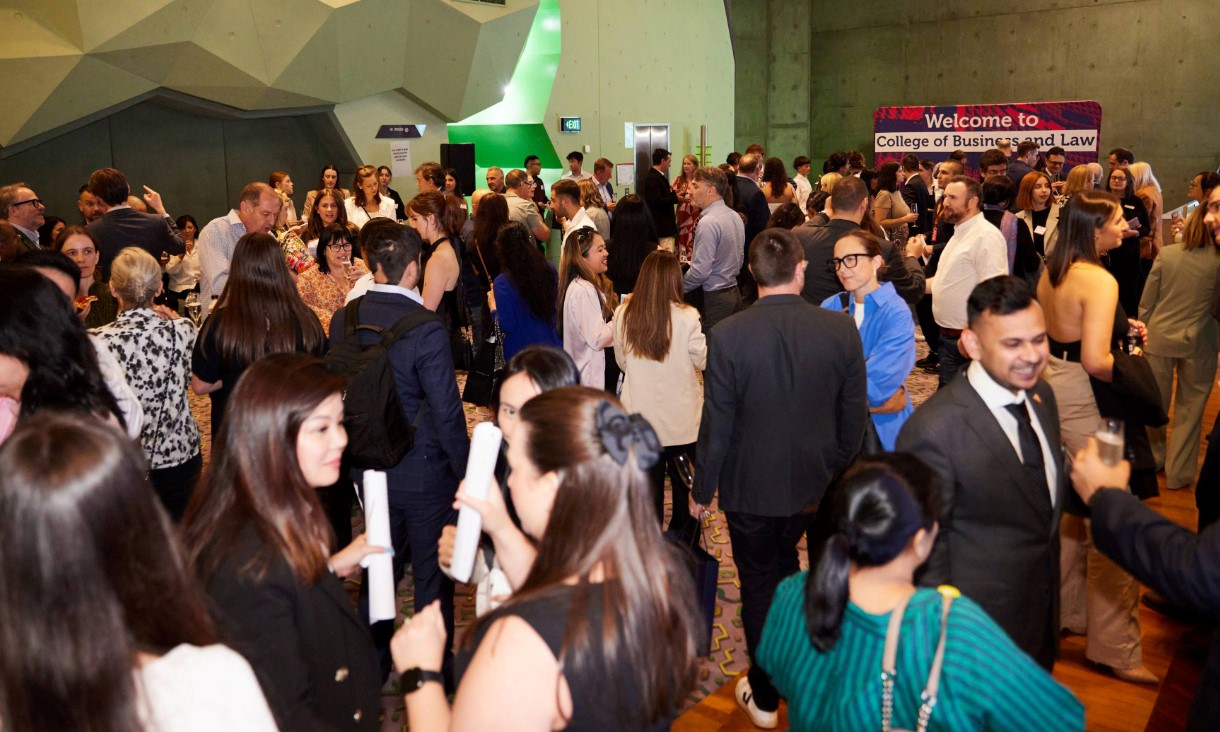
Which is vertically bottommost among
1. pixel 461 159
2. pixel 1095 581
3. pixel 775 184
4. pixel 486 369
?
pixel 1095 581

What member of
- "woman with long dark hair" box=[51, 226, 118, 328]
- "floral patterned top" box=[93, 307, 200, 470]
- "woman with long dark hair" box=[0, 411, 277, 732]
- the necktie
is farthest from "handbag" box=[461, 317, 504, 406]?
"woman with long dark hair" box=[0, 411, 277, 732]

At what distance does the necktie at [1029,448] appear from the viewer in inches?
97.7

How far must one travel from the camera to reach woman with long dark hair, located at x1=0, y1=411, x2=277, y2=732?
1.24 m

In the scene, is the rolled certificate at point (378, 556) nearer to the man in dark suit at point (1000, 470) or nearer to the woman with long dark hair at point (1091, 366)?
the man in dark suit at point (1000, 470)

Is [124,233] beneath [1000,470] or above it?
above

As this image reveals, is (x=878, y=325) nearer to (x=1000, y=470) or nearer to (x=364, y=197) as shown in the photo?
(x=1000, y=470)

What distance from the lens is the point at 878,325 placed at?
3.86 m

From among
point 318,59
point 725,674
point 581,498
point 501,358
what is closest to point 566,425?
point 581,498

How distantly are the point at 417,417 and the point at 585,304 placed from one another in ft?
5.18

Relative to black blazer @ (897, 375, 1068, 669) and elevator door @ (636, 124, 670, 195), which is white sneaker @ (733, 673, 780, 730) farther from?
elevator door @ (636, 124, 670, 195)

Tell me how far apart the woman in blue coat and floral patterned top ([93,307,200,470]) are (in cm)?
266

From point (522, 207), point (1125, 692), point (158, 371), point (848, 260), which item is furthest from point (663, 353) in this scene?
point (522, 207)

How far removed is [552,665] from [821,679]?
608 millimetres

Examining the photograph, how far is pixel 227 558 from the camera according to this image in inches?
73.0
